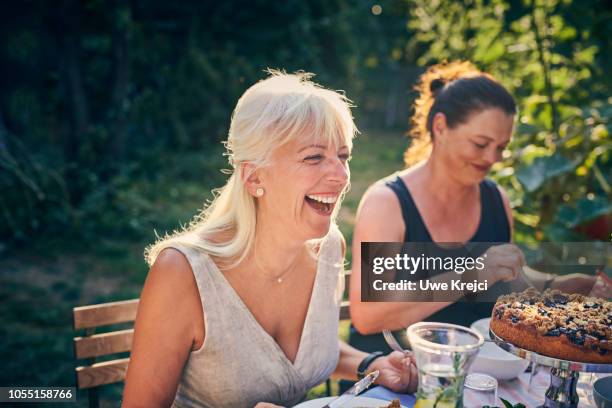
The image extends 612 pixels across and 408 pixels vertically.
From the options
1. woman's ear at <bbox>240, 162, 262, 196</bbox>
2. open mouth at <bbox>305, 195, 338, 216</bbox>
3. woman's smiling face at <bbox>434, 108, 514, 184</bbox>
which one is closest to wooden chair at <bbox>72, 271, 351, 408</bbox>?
woman's ear at <bbox>240, 162, 262, 196</bbox>

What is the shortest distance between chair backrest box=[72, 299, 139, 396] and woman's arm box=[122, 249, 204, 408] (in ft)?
1.35

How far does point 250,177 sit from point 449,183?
1.08 m

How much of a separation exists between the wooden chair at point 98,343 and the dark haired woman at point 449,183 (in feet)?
2.66

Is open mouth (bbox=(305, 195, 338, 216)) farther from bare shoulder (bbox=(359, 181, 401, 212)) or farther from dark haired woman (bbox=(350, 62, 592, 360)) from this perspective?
bare shoulder (bbox=(359, 181, 401, 212))

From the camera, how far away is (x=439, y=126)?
2.33 meters

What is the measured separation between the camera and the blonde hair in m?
1.50

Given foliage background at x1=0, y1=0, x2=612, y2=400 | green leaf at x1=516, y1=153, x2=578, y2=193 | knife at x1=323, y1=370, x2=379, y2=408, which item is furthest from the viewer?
foliage background at x1=0, y1=0, x2=612, y2=400

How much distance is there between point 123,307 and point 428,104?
152cm

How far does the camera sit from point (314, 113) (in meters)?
1.51

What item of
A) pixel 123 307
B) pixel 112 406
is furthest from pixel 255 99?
pixel 112 406

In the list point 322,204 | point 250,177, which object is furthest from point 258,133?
point 322,204

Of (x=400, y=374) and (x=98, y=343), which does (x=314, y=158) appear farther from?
(x=98, y=343)

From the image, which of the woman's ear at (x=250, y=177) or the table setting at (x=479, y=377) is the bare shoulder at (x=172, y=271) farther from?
the table setting at (x=479, y=377)

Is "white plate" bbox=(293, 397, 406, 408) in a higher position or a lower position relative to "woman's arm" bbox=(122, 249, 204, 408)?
lower
